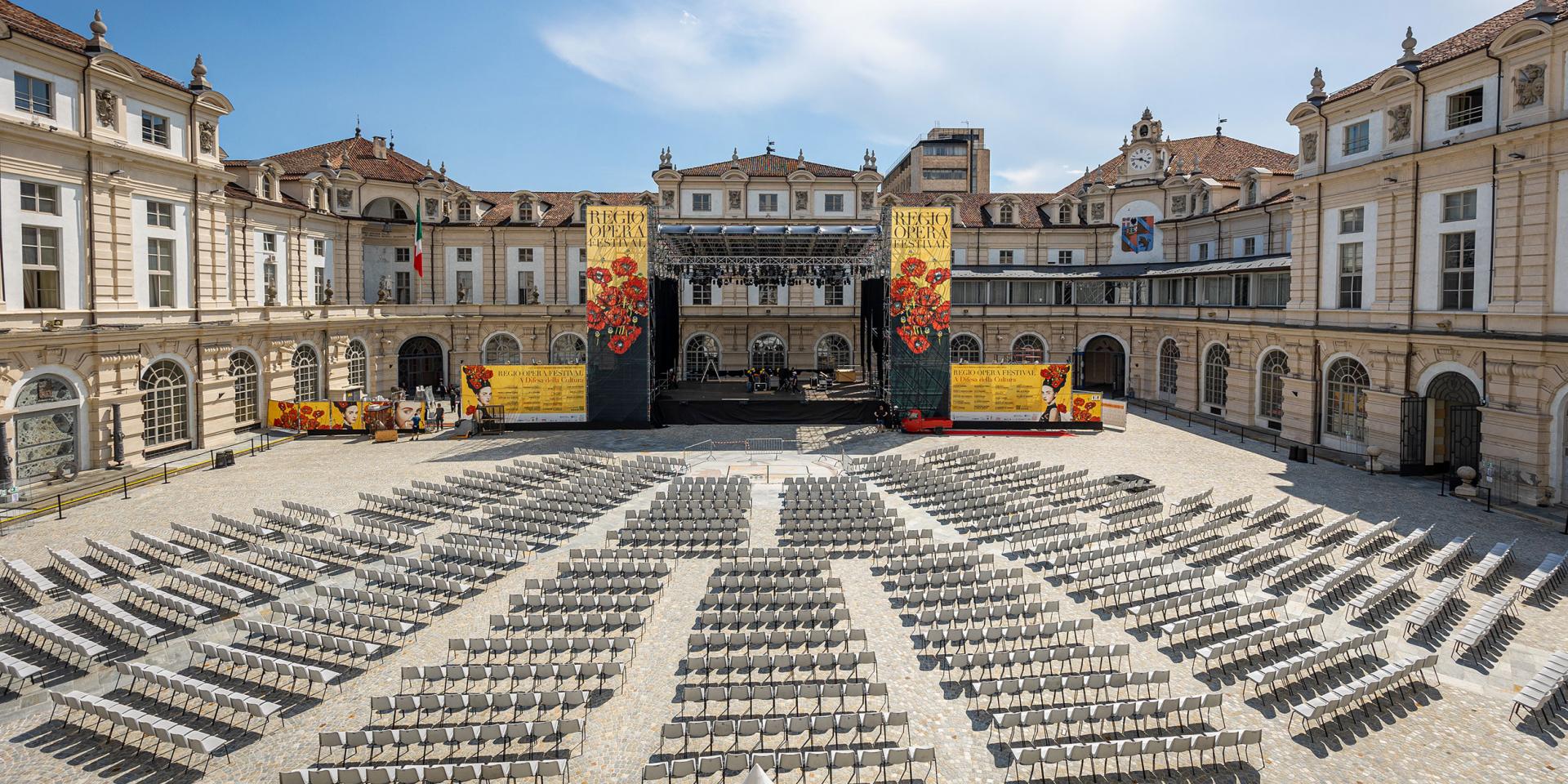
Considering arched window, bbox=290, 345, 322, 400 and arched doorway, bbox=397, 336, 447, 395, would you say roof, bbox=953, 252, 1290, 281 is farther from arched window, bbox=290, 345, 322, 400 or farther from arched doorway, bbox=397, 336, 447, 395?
arched window, bbox=290, 345, 322, 400

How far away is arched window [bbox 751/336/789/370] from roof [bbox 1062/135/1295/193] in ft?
72.4

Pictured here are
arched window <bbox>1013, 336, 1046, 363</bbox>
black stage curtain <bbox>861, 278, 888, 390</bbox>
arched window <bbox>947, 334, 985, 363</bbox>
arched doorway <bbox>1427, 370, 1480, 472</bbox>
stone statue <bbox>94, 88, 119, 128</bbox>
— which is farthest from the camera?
arched window <bbox>947, 334, 985, 363</bbox>

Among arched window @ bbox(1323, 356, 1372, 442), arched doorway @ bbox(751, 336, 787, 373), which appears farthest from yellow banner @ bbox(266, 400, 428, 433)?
arched window @ bbox(1323, 356, 1372, 442)

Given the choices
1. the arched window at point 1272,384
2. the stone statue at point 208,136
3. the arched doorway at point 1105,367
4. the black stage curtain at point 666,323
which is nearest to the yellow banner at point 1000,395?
the arched window at point 1272,384

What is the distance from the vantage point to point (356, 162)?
50.4 m

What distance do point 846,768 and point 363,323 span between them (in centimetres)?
4139

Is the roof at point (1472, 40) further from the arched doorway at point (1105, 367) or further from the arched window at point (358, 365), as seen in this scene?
the arched window at point (358, 365)

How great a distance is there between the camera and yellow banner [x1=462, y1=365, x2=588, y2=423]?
36.9m

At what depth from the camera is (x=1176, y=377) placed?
151 ft

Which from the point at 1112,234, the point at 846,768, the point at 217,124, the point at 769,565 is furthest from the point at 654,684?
the point at 1112,234

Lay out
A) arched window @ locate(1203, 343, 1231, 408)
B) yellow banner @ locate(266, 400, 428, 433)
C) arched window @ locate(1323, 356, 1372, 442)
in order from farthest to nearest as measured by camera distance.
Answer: arched window @ locate(1203, 343, 1231, 408) → yellow banner @ locate(266, 400, 428, 433) → arched window @ locate(1323, 356, 1372, 442)

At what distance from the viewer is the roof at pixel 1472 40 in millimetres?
26312

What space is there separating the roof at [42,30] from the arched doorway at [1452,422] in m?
46.6

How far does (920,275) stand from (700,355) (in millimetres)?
21693
